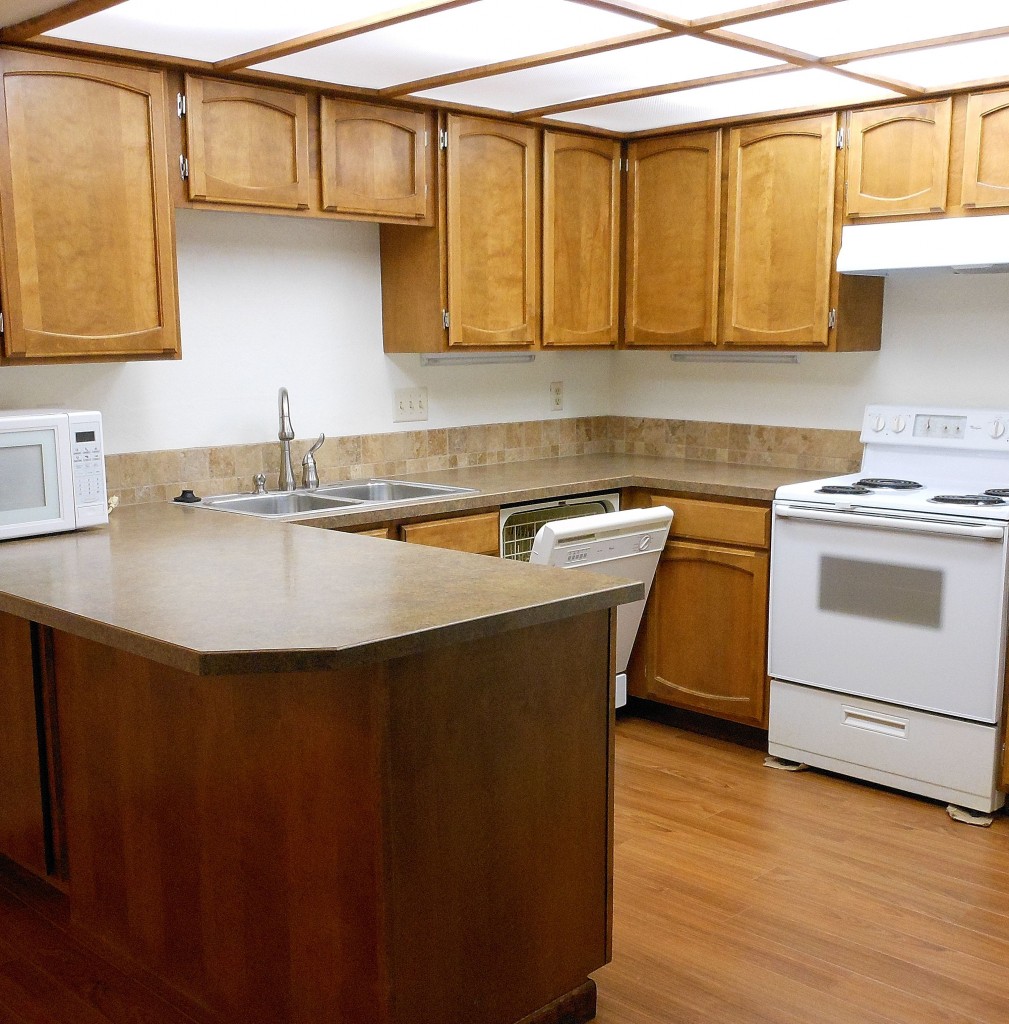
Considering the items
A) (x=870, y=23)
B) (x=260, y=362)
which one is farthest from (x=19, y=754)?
(x=870, y=23)

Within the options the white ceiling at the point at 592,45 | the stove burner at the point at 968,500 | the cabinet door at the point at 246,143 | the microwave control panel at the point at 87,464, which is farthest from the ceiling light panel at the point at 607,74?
the microwave control panel at the point at 87,464

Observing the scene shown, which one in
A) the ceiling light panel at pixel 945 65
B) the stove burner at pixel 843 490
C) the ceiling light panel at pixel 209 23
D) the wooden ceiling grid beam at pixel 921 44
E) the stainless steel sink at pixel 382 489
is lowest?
the stainless steel sink at pixel 382 489

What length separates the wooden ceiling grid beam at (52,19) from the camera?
2494mm

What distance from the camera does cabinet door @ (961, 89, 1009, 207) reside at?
3377mm

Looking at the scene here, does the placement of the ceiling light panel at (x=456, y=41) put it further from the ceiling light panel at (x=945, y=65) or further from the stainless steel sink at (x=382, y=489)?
the stainless steel sink at (x=382, y=489)

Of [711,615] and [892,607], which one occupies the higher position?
[892,607]

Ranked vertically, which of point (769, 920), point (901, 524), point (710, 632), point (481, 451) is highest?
point (481, 451)

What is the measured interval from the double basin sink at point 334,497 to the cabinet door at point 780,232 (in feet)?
3.90

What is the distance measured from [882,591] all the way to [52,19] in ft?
8.73

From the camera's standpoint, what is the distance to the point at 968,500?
3416 millimetres

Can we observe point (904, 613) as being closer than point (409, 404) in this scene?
Yes

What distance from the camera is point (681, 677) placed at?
4.08 metres

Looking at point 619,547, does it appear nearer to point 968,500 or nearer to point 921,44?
point 968,500

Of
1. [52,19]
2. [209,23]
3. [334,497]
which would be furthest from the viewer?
[334,497]
